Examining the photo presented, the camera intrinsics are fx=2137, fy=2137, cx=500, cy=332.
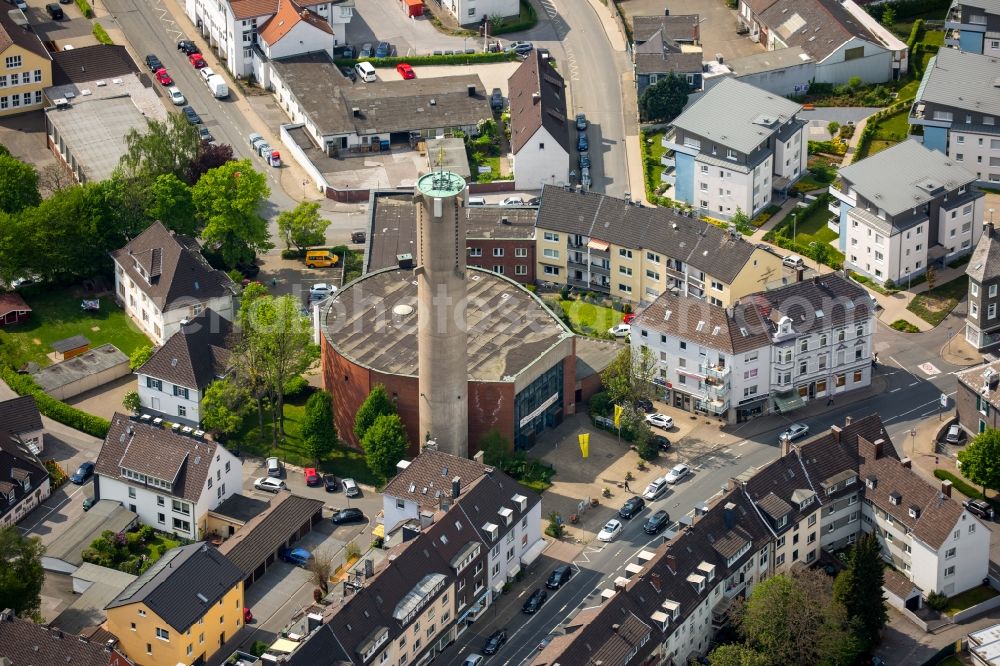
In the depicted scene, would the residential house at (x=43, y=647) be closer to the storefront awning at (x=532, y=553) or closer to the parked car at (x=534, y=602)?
the parked car at (x=534, y=602)

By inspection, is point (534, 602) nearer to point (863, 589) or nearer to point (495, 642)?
point (495, 642)

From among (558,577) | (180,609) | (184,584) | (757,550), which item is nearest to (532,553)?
(558,577)

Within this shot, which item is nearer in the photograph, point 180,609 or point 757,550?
point 180,609

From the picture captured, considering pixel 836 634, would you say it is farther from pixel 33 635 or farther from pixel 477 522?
pixel 33 635

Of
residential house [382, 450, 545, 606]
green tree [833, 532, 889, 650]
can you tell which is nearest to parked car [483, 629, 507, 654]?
residential house [382, 450, 545, 606]

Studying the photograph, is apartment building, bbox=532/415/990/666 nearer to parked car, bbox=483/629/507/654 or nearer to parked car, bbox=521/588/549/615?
parked car, bbox=483/629/507/654

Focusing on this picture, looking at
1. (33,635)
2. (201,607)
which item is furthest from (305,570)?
(33,635)
